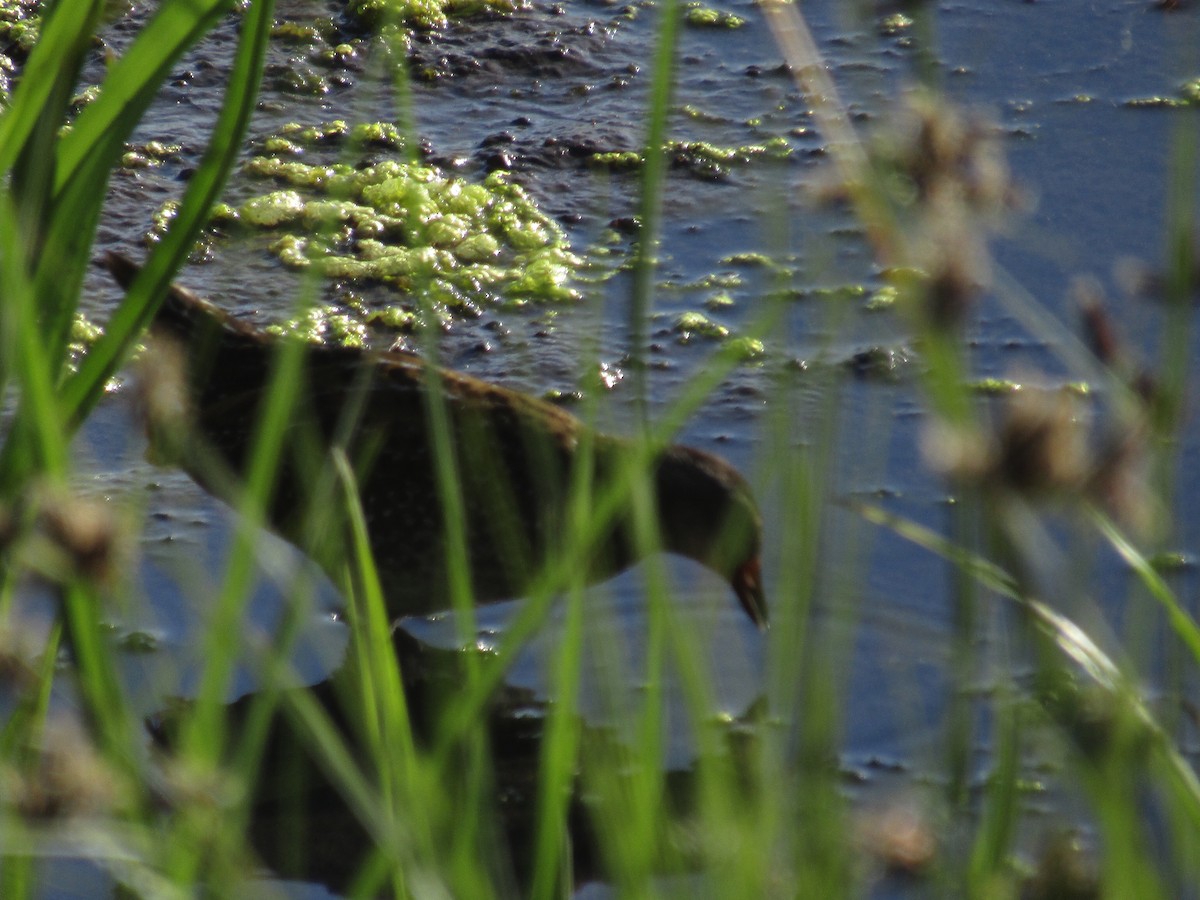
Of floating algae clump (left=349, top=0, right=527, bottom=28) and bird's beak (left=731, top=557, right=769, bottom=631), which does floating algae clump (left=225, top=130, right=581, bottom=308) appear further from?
bird's beak (left=731, top=557, right=769, bottom=631)

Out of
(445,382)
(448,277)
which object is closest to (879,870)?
(445,382)

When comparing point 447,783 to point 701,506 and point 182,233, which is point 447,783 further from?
point 701,506

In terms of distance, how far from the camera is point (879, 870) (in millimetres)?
1362

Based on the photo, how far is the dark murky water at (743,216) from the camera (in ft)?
10.5

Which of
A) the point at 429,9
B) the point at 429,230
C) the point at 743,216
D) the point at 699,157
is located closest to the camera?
the point at 429,230

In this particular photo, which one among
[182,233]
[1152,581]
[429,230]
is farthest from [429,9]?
[1152,581]

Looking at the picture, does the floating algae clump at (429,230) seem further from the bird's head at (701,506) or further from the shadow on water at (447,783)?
the shadow on water at (447,783)

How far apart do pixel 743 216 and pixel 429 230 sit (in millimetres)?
822

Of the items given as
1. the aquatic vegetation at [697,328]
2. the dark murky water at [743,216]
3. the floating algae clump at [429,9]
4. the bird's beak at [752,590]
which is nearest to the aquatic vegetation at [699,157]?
the dark murky water at [743,216]

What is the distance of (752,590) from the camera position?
319 centimetres

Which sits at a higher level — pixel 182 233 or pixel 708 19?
pixel 708 19

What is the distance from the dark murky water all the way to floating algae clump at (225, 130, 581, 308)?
8cm

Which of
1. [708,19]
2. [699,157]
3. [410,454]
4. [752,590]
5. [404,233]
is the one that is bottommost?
[752,590]

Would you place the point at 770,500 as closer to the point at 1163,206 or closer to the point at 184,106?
the point at 1163,206
